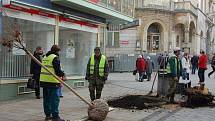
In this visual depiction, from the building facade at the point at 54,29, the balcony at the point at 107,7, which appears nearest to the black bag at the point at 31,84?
the building facade at the point at 54,29

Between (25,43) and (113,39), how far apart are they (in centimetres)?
2525

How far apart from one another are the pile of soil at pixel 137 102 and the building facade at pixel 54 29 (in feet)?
9.74

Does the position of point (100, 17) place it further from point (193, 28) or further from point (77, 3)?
point (193, 28)

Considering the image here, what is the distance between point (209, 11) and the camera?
64062mm

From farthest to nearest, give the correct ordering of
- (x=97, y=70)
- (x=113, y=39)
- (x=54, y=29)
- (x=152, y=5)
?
(x=152, y=5) < (x=113, y=39) < (x=54, y=29) < (x=97, y=70)

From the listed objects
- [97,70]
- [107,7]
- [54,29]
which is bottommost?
[97,70]

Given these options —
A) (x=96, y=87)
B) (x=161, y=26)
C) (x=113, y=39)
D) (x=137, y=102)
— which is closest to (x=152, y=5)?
(x=161, y=26)

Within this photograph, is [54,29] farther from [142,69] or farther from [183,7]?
[183,7]

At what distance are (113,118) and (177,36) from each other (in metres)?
34.7

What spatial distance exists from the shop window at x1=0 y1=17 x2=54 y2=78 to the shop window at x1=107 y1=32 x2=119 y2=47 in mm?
23151

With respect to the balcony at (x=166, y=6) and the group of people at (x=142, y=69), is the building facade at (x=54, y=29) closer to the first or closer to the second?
the group of people at (x=142, y=69)

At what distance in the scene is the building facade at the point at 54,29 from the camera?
13156mm

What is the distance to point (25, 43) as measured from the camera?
14398 millimetres

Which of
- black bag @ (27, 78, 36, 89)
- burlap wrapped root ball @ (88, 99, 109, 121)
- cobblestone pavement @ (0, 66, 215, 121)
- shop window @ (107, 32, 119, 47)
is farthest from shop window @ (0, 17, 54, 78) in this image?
shop window @ (107, 32, 119, 47)
